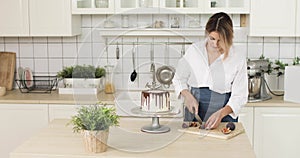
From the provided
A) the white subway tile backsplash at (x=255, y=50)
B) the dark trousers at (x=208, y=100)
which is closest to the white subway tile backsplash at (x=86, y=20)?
the white subway tile backsplash at (x=255, y=50)

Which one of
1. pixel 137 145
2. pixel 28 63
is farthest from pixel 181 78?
pixel 28 63

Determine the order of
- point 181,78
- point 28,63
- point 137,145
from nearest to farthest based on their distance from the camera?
1. point 137,145
2. point 181,78
3. point 28,63

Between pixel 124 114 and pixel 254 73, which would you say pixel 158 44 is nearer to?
pixel 254 73

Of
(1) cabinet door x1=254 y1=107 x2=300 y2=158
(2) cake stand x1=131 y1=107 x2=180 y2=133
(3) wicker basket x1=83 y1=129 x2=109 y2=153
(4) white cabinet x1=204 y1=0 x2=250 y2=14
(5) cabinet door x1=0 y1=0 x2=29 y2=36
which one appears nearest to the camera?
(3) wicker basket x1=83 y1=129 x2=109 y2=153

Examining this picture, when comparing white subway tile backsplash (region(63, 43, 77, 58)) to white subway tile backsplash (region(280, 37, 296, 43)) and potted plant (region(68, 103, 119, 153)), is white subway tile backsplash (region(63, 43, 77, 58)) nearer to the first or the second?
white subway tile backsplash (region(280, 37, 296, 43))

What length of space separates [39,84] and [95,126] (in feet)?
6.56

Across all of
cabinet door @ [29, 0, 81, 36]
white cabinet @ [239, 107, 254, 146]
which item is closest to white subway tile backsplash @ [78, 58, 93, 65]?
cabinet door @ [29, 0, 81, 36]

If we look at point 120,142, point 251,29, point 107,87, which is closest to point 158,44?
point 107,87

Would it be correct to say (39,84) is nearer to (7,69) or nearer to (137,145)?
(7,69)

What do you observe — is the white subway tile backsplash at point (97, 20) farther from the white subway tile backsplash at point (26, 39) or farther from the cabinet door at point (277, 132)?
the cabinet door at point (277, 132)

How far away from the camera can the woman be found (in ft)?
8.32

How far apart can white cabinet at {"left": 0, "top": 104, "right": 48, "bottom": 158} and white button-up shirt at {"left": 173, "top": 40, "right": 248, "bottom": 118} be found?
122 cm

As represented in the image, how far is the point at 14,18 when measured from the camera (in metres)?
3.53

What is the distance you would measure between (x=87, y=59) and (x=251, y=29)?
1318 millimetres
